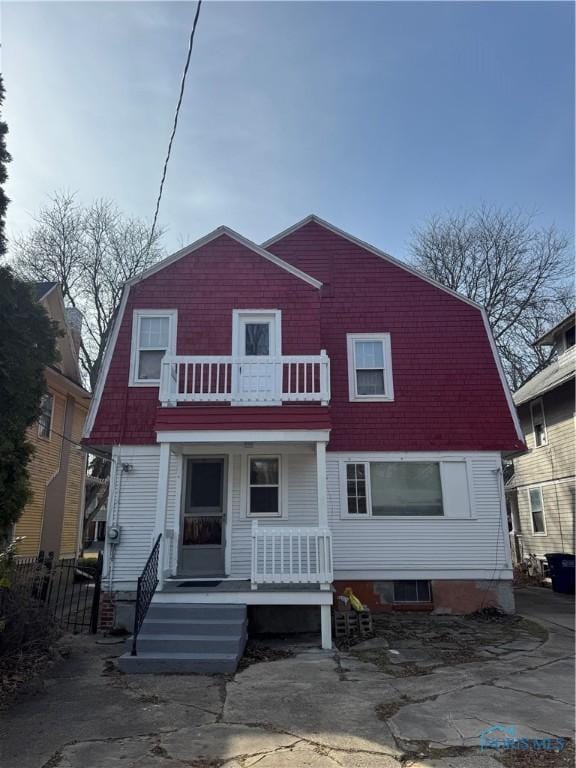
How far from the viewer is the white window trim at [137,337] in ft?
33.1

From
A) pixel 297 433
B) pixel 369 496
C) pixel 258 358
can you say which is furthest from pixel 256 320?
pixel 369 496

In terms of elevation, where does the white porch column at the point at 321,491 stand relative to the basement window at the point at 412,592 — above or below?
above

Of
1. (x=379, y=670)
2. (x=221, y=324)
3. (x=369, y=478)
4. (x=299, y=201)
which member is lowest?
(x=379, y=670)

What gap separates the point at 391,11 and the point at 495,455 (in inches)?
312

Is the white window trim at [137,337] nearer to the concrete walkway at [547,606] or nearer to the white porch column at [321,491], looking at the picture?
the white porch column at [321,491]

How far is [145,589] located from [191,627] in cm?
85

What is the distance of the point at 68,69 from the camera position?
7.05 metres

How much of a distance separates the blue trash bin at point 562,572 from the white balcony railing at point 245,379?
361 inches

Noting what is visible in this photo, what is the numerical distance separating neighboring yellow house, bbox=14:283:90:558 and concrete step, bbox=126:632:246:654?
8.94m

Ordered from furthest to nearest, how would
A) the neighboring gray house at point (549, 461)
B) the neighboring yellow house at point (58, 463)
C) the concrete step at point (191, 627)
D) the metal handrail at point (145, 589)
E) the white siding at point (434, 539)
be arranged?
the neighboring yellow house at point (58, 463) → the neighboring gray house at point (549, 461) → the white siding at point (434, 539) → the concrete step at point (191, 627) → the metal handrail at point (145, 589)

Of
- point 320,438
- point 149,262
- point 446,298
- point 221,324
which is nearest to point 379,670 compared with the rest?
point 320,438

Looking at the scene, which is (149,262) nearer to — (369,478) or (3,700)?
(369,478)

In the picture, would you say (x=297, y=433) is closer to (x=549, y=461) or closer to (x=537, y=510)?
(x=549, y=461)

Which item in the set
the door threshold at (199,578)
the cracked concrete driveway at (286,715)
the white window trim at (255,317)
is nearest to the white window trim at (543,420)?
the white window trim at (255,317)
